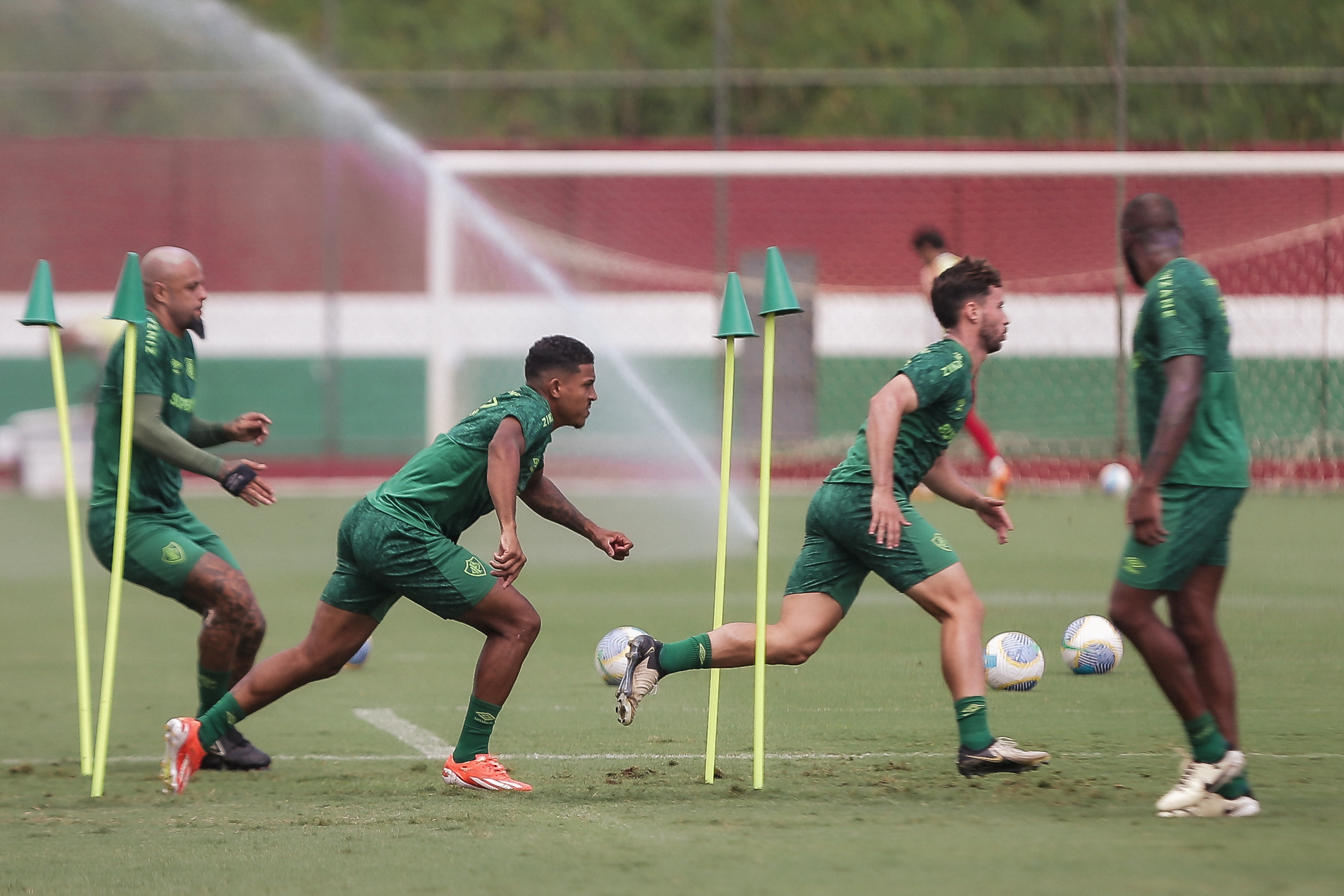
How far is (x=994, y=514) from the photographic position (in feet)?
20.8

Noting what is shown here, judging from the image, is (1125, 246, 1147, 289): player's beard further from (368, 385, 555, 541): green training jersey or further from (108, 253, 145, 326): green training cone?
(108, 253, 145, 326): green training cone

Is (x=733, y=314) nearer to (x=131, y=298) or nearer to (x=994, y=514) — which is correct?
(x=994, y=514)

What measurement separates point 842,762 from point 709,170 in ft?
27.7

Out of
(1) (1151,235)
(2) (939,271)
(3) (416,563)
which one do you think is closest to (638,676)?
(3) (416,563)

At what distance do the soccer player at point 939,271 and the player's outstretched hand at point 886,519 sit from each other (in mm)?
7097

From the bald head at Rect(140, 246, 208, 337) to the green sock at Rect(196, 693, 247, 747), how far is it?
A: 159cm

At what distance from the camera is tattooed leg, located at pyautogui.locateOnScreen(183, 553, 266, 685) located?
6605 mm

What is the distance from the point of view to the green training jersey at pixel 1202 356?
17.5 feet

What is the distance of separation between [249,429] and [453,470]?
1.32 meters

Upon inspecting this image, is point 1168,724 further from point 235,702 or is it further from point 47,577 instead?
point 47,577

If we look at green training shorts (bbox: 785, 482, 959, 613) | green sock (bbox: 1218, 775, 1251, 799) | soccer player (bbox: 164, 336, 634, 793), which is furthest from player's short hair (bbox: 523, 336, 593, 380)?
green sock (bbox: 1218, 775, 1251, 799)

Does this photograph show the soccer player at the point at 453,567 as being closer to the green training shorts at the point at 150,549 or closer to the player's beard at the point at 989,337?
the green training shorts at the point at 150,549

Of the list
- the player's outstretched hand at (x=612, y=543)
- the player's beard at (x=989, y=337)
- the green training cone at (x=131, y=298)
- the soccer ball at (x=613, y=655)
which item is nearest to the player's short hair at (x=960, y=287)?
the player's beard at (x=989, y=337)

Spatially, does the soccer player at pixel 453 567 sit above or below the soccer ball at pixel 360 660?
above
